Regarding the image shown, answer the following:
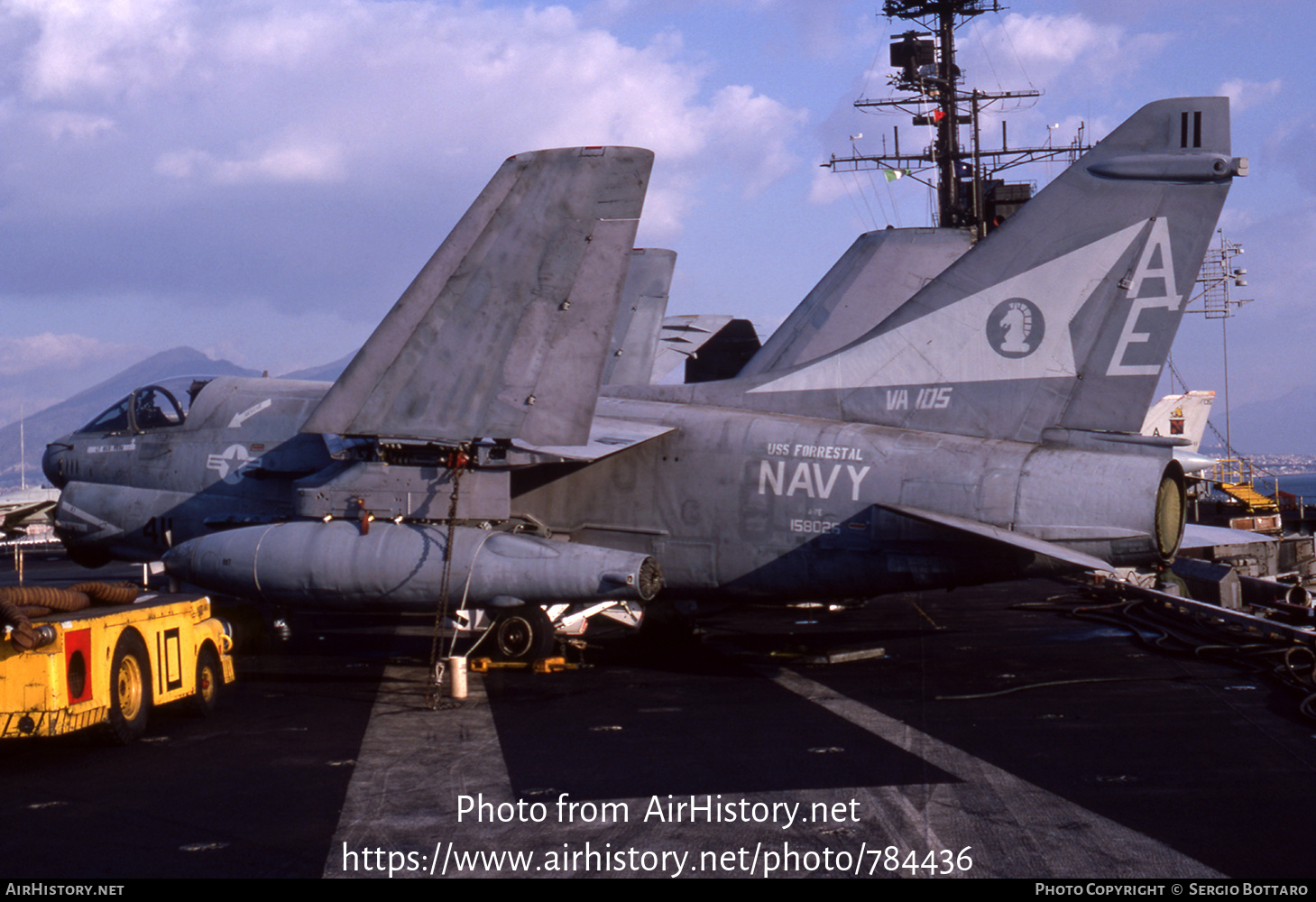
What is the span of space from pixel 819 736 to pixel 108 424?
13.3 meters

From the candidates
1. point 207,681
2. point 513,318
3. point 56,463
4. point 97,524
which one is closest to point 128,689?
point 207,681

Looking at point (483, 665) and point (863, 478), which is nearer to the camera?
point (863, 478)

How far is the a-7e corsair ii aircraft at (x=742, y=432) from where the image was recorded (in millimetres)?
12688

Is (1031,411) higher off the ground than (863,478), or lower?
higher

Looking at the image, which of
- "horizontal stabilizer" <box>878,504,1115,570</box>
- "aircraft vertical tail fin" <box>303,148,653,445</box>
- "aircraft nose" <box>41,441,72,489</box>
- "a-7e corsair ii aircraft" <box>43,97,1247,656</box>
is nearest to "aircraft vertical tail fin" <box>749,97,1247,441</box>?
"a-7e corsair ii aircraft" <box>43,97,1247,656</box>

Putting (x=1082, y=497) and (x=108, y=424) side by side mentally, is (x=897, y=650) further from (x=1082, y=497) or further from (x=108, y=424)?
(x=108, y=424)

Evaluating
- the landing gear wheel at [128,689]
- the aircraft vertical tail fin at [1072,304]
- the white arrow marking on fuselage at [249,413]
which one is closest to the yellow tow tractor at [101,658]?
the landing gear wheel at [128,689]

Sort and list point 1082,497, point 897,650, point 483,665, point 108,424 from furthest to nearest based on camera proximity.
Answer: point 108,424 → point 897,650 → point 483,665 → point 1082,497

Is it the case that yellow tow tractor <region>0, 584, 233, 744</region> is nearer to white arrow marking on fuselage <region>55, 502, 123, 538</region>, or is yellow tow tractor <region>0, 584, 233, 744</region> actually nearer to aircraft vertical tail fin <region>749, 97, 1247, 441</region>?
white arrow marking on fuselage <region>55, 502, 123, 538</region>

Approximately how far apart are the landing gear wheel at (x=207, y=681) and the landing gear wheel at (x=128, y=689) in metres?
0.91

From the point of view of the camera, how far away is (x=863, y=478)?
43.6ft

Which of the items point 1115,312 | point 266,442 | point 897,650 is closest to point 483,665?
point 266,442

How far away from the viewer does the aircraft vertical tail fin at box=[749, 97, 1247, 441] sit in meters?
12.7

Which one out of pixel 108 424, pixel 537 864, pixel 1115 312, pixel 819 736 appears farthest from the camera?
pixel 108 424
